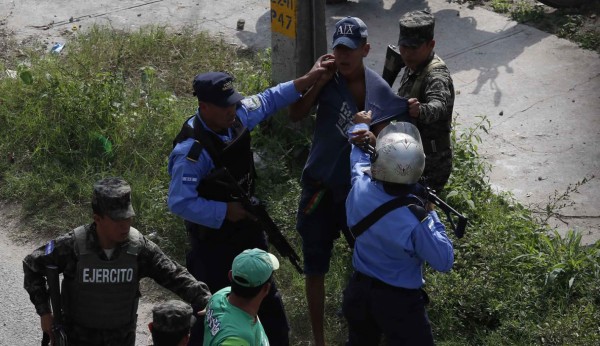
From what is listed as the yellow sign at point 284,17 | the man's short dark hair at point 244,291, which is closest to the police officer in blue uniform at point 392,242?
the man's short dark hair at point 244,291

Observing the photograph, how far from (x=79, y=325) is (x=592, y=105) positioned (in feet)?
17.9

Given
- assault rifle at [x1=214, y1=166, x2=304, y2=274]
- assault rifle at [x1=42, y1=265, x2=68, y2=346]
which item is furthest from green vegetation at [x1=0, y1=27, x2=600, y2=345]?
assault rifle at [x1=42, y1=265, x2=68, y2=346]

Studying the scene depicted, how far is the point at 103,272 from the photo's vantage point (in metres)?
4.16

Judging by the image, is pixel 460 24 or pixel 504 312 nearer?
pixel 504 312

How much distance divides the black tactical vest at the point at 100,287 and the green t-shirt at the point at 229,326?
0.60 m

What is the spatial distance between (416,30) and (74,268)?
2.40 meters

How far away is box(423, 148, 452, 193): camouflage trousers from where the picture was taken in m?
5.36

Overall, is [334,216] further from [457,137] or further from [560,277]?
[457,137]

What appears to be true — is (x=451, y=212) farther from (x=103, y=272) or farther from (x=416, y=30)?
(x=103, y=272)

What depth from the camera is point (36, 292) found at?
416 centimetres

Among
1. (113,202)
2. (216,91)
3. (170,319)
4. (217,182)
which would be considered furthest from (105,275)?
(216,91)

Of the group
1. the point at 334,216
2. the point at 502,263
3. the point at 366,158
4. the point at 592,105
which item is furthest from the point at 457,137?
the point at 366,158

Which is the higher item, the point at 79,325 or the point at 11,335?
the point at 79,325

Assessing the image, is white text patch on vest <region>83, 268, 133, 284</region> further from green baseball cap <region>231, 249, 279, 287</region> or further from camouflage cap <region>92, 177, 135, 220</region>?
green baseball cap <region>231, 249, 279, 287</region>
